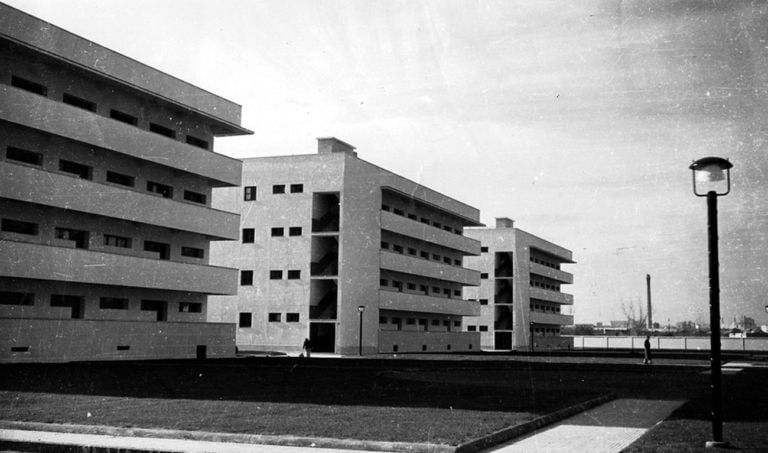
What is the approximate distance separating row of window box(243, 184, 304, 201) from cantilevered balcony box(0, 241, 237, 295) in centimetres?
1083

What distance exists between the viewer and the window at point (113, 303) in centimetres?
3988

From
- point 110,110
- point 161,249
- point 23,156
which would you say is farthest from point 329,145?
point 23,156

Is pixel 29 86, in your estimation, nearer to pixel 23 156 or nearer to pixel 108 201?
pixel 23 156

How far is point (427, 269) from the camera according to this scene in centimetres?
6975

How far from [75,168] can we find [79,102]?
341 cm

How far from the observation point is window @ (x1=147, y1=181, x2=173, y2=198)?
44156mm

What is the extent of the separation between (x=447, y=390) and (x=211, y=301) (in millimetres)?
42087

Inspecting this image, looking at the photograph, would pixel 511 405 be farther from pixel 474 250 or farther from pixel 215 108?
pixel 474 250

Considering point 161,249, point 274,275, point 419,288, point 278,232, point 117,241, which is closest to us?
point 117,241

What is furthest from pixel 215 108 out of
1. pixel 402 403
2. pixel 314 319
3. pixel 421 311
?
pixel 402 403

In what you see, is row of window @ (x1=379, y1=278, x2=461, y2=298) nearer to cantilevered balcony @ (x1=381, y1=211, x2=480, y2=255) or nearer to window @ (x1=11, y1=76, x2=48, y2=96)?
cantilevered balcony @ (x1=381, y1=211, x2=480, y2=255)

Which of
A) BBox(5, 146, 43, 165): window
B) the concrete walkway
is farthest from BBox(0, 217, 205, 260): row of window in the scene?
the concrete walkway

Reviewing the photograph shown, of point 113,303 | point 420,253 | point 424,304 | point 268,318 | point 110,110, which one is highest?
point 110,110

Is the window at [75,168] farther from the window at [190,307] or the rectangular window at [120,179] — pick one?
the window at [190,307]
